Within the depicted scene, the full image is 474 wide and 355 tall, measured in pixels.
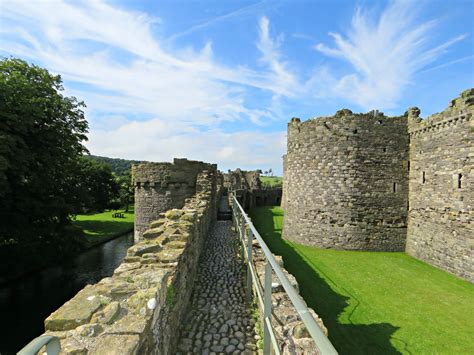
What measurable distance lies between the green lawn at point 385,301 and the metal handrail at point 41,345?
6.93m

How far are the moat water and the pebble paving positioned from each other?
7.87 metres

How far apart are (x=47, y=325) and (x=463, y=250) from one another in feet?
47.7

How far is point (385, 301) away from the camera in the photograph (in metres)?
8.97

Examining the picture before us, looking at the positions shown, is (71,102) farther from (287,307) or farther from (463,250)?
(463,250)

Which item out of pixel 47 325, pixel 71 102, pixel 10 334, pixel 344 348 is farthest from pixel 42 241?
pixel 344 348

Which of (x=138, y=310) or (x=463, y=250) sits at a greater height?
(x=138, y=310)

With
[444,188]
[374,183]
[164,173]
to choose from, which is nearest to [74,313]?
[164,173]

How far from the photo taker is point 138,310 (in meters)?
2.71

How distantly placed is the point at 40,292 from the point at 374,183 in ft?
63.0

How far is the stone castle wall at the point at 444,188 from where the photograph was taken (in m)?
10.8

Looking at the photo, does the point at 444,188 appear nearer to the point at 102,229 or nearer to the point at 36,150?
the point at 36,150

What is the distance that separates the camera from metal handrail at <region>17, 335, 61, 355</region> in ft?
4.36

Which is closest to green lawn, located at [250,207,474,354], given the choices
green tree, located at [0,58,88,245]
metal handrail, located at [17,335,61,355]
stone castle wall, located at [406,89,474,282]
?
stone castle wall, located at [406,89,474,282]

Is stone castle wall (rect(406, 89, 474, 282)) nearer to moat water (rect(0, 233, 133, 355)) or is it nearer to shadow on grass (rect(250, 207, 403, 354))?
shadow on grass (rect(250, 207, 403, 354))
